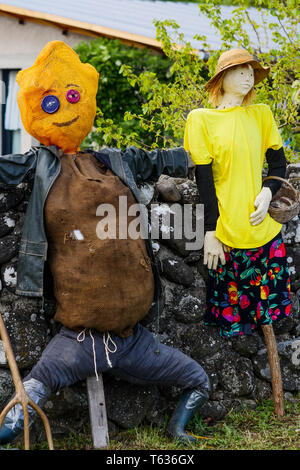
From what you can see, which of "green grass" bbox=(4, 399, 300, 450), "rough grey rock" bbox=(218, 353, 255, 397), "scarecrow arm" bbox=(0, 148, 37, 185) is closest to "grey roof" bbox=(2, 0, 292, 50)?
"rough grey rock" bbox=(218, 353, 255, 397)

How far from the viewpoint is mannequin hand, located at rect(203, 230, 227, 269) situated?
337cm

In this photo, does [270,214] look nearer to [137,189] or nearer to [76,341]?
[137,189]

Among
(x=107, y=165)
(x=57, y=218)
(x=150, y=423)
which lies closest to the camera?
(x=57, y=218)

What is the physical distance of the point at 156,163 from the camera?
338 centimetres

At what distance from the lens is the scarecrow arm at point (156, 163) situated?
10.9 ft

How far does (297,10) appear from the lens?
500 centimetres

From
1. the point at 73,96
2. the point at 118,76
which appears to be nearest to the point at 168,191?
the point at 73,96

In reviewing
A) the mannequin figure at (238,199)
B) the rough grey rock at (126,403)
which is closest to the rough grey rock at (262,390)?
the mannequin figure at (238,199)

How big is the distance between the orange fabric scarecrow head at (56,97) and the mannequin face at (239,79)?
759mm

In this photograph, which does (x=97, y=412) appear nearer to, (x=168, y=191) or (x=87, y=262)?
(x=87, y=262)

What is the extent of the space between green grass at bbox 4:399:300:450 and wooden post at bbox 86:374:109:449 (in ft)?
0.17

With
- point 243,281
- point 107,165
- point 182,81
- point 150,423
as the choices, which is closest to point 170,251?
point 243,281
